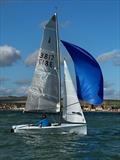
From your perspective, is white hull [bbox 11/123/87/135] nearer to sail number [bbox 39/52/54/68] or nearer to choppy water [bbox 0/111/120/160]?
choppy water [bbox 0/111/120/160]

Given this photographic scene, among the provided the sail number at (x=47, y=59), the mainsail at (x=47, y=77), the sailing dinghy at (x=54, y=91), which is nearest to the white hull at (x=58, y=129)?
the sailing dinghy at (x=54, y=91)

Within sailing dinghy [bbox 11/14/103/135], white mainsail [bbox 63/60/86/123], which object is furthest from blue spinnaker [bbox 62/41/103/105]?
white mainsail [bbox 63/60/86/123]

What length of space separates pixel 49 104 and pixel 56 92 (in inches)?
45.5

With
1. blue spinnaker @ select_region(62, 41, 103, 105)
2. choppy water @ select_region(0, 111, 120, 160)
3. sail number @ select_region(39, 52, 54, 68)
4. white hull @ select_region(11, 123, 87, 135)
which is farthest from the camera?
sail number @ select_region(39, 52, 54, 68)

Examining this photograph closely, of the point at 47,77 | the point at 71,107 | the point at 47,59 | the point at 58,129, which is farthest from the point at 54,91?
the point at 58,129

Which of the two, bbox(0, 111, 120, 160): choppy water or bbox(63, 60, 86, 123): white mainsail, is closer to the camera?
bbox(0, 111, 120, 160): choppy water

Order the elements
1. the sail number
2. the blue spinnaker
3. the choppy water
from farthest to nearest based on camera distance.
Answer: the sail number < the blue spinnaker < the choppy water

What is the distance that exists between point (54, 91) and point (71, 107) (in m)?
2.19

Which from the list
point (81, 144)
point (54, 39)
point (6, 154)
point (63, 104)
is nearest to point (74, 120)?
point (63, 104)

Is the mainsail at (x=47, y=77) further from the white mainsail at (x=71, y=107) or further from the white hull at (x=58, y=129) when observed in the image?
the white hull at (x=58, y=129)

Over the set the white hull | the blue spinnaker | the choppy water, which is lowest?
the choppy water

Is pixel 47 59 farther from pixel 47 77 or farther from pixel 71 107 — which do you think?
pixel 71 107

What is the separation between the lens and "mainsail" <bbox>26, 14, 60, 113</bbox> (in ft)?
134

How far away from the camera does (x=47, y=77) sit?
136 ft
